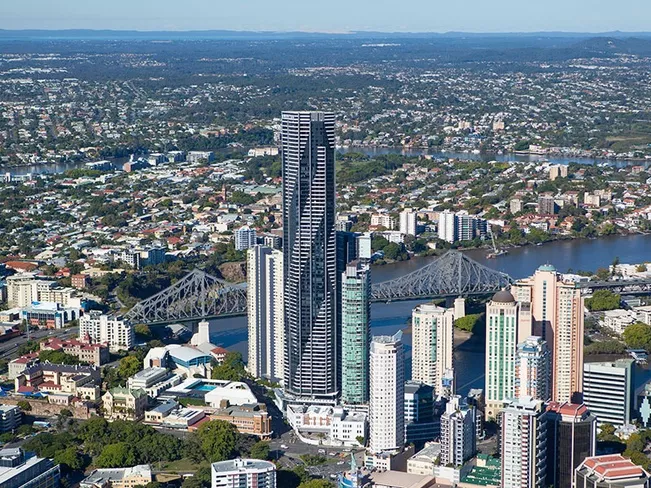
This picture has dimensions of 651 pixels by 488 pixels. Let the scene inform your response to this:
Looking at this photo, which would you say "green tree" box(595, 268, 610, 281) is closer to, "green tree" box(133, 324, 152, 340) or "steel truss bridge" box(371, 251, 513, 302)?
"steel truss bridge" box(371, 251, 513, 302)

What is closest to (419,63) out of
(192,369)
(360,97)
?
(360,97)

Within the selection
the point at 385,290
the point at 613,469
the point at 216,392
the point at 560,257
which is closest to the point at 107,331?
the point at 216,392

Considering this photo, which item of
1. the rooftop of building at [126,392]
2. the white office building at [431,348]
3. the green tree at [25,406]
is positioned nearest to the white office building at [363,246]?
the white office building at [431,348]

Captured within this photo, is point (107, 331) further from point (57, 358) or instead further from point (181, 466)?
point (181, 466)

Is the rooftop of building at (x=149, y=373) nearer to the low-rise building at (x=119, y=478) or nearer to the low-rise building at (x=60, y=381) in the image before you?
the low-rise building at (x=60, y=381)

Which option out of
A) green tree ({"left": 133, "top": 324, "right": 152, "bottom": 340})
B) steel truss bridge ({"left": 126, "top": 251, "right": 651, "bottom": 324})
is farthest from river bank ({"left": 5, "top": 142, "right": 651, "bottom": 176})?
green tree ({"left": 133, "top": 324, "right": 152, "bottom": 340})

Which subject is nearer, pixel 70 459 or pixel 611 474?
pixel 611 474
